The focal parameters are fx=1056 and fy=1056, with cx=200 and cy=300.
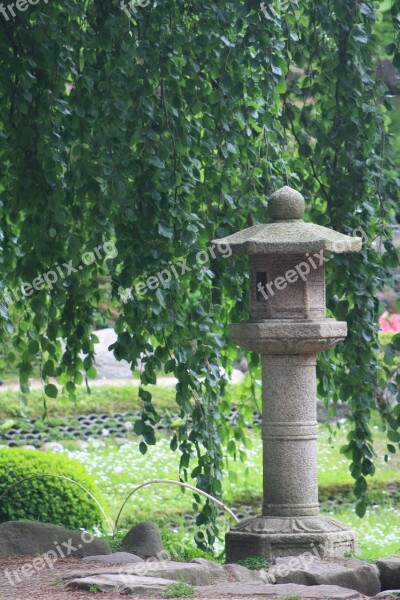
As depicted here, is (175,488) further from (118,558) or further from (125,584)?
(125,584)

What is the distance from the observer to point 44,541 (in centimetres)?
498

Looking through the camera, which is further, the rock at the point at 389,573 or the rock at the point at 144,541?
the rock at the point at 144,541

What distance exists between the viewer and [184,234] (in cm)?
456

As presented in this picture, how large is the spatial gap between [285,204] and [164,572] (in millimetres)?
1695

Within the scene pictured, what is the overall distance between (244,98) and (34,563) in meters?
2.31

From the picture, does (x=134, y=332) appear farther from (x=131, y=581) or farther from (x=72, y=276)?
(x=131, y=581)

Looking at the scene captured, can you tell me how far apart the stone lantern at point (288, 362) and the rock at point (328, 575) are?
33 cm

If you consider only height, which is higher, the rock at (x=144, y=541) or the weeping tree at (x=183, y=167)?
the weeping tree at (x=183, y=167)

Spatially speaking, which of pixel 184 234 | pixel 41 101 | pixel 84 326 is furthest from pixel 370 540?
pixel 41 101

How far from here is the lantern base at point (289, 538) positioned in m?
4.52

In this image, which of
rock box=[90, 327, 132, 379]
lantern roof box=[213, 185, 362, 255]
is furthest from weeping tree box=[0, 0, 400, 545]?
rock box=[90, 327, 132, 379]

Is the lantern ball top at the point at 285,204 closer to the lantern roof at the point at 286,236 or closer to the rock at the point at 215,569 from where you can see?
the lantern roof at the point at 286,236

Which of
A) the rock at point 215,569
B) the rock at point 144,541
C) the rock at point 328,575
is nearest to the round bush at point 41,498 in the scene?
the rock at point 144,541

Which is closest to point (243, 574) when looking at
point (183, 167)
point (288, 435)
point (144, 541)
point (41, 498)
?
point (288, 435)
